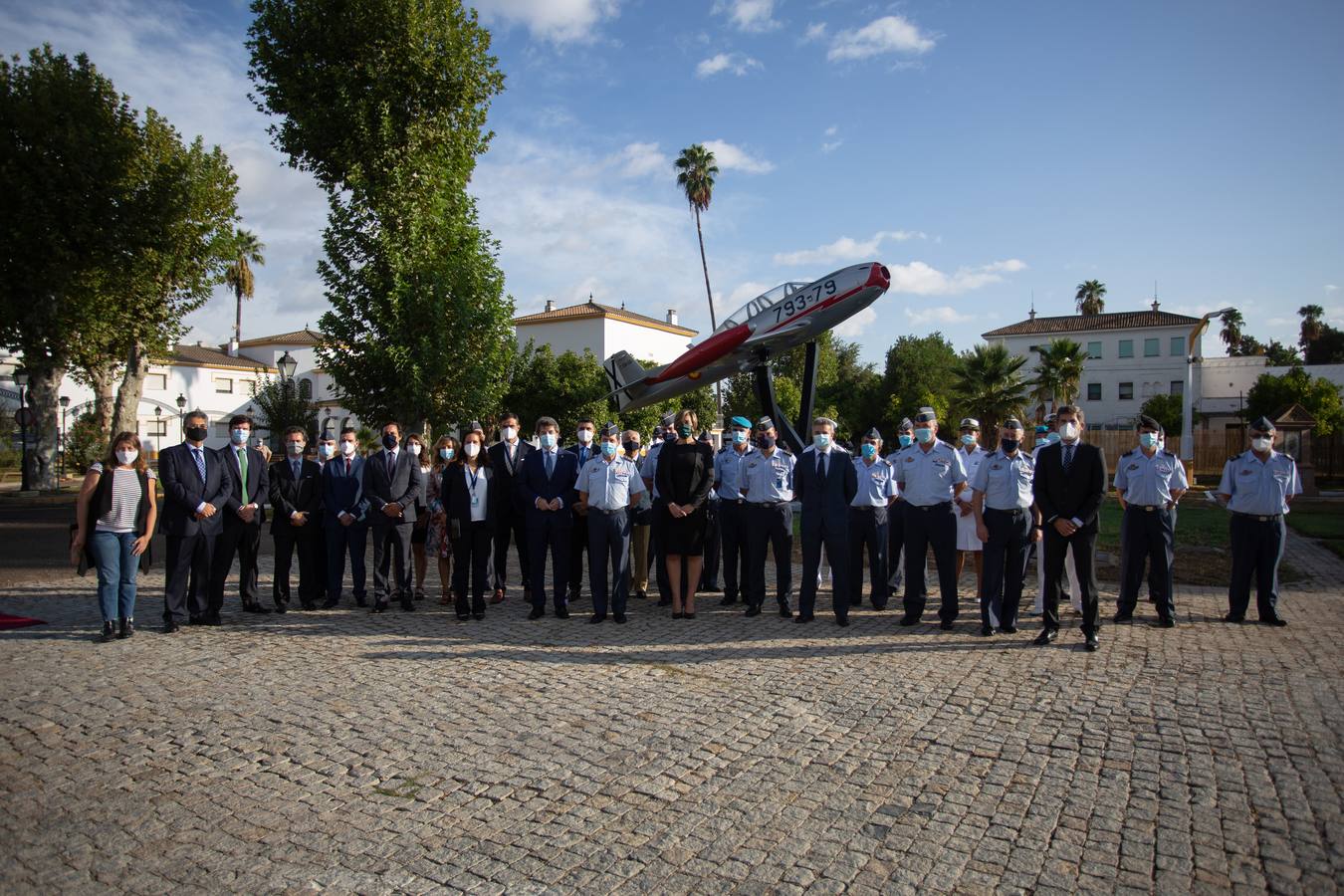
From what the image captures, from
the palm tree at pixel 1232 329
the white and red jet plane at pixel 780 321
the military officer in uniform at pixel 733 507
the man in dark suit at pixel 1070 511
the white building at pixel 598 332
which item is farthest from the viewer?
the palm tree at pixel 1232 329

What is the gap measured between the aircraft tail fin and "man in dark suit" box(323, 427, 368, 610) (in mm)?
15702

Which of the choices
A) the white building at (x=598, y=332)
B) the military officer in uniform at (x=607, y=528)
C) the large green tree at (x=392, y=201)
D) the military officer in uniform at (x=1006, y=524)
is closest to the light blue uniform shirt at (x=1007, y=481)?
the military officer in uniform at (x=1006, y=524)

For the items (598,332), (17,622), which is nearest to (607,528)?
(17,622)

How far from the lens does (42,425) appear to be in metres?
29.2

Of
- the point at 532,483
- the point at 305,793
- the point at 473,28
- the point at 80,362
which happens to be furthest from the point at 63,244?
the point at 305,793

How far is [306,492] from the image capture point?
941 centimetres

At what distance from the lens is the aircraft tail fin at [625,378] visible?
25.1m

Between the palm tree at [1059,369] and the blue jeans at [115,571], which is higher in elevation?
the palm tree at [1059,369]

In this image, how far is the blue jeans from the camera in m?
Result: 7.63

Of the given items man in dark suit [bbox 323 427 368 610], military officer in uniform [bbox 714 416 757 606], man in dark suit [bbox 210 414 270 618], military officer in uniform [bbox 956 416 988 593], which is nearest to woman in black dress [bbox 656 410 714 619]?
military officer in uniform [bbox 714 416 757 606]

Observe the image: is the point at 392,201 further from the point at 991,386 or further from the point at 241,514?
the point at 991,386

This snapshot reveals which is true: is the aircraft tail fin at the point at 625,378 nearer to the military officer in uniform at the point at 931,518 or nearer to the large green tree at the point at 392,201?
the large green tree at the point at 392,201

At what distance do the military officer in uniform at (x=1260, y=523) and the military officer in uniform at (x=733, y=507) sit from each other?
5057mm

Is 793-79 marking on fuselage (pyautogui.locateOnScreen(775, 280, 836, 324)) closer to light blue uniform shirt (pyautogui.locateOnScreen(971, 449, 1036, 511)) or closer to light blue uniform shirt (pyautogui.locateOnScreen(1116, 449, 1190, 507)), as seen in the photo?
light blue uniform shirt (pyautogui.locateOnScreen(1116, 449, 1190, 507))
